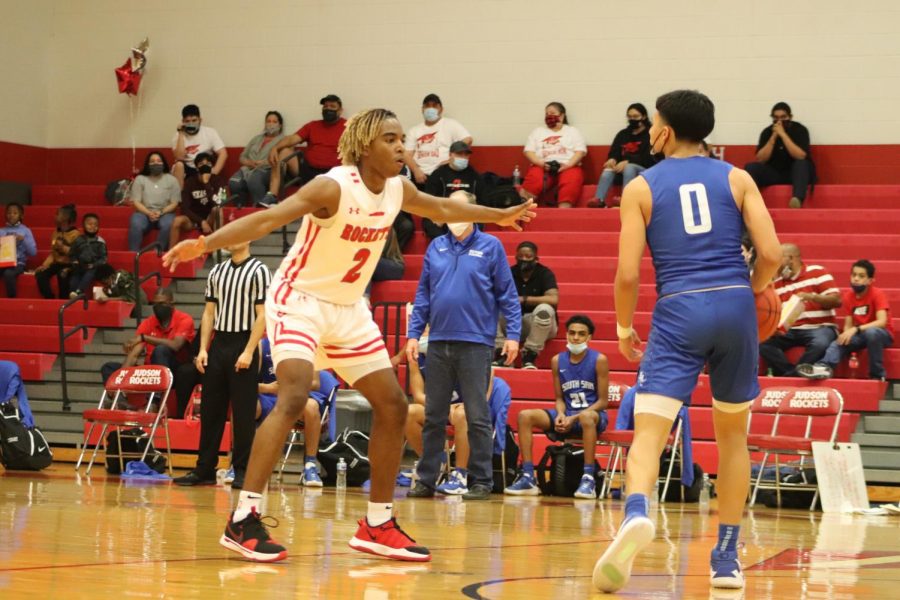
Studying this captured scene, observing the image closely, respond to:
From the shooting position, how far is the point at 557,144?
16.5 meters

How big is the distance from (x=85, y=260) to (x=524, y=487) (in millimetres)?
7242

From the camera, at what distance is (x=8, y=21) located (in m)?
19.1

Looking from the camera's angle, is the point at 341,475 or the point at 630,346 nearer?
the point at 630,346

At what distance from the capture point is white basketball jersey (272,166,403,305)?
554 cm

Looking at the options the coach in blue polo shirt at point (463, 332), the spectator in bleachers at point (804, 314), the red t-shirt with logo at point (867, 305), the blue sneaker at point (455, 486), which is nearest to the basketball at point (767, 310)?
the coach in blue polo shirt at point (463, 332)

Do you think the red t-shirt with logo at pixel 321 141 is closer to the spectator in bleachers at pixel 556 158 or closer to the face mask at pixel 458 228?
the spectator in bleachers at pixel 556 158

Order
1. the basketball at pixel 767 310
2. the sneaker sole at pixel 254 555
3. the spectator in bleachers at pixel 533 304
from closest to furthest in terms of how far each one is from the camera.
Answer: the basketball at pixel 767 310 → the sneaker sole at pixel 254 555 → the spectator in bleachers at pixel 533 304

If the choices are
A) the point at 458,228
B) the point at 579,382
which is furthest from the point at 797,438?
the point at 458,228

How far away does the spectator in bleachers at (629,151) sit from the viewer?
15672 mm

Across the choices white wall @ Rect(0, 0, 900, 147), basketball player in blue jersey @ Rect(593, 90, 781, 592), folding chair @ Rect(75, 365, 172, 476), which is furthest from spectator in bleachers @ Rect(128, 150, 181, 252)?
basketball player in blue jersey @ Rect(593, 90, 781, 592)

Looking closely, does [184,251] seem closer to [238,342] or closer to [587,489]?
[238,342]

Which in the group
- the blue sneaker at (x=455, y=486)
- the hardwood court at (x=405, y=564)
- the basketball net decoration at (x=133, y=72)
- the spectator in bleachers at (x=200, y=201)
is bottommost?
the blue sneaker at (x=455, y=486)

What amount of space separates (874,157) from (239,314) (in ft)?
30.4

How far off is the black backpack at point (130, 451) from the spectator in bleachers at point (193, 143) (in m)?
6.35
